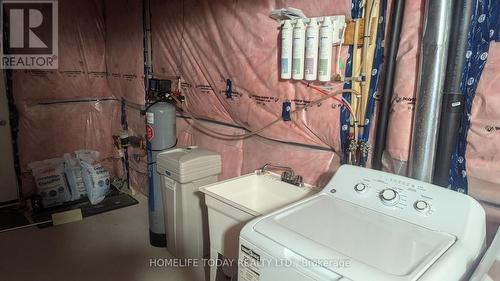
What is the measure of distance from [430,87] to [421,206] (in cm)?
44

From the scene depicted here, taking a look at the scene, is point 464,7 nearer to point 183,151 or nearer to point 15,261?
point 183,151

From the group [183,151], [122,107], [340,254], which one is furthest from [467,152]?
[122,107]

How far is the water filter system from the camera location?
149cm

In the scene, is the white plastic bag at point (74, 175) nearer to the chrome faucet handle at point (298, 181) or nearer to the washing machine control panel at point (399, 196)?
the chrome faucet handle at point (298, 181)

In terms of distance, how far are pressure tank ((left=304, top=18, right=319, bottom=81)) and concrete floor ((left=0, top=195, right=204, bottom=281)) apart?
143cm

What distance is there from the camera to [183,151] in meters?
2.22

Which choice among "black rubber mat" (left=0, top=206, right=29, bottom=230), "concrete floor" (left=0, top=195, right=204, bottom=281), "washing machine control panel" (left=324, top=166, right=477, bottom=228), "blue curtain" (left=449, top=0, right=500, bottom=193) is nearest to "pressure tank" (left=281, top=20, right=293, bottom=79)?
"washing machine control panel" (left=324, top=166, right=477, bottom=228)

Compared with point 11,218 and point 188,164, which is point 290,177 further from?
point 11,218

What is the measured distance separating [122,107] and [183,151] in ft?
4.93

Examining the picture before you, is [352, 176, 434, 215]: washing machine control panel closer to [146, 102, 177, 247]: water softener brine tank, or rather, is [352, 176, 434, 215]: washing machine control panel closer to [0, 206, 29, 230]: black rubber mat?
[146, 102, 177, 247]: water softener brine tank

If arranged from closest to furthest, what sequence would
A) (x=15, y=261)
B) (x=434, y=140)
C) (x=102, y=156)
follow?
(x=434, y=140)
(x=15, y=261)
(x=102, y=156)

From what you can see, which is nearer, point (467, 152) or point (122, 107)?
point (467, 152)

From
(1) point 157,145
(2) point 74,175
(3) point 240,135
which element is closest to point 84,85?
(2) point 74,175

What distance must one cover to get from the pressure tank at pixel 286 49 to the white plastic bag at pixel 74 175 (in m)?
2.38
